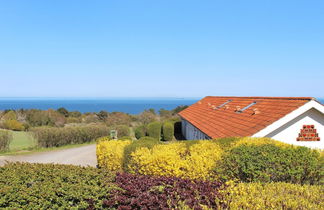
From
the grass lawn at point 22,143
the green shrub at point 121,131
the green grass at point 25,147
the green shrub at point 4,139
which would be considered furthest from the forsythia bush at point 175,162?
the green shrub at point 121,131

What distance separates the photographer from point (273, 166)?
18.5ft

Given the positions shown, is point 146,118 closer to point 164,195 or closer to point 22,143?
point 22,143

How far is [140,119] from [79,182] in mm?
31605

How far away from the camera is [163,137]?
25.9 m

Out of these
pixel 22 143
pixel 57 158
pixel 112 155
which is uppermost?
pixel 112 155

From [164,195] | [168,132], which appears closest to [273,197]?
[164,195]

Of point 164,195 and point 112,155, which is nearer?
point 164,195

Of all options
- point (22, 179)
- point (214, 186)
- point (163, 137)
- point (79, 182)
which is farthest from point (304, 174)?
point (163, 137)

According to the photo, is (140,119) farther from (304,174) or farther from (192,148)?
(304,174)

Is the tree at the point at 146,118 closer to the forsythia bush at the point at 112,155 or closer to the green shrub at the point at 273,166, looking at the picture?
the forsythia bush at the point at 112,155

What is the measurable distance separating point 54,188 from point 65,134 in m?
18.0

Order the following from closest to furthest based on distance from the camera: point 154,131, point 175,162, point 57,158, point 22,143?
point 175,162, point 57,158, point 22,143, point 154,131

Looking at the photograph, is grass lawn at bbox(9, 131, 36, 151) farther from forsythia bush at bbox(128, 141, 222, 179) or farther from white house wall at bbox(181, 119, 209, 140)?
forsythia bush at bbox(128, 141, 222, 179)

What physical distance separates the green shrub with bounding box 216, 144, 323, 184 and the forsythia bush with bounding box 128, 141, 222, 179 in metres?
0.52
